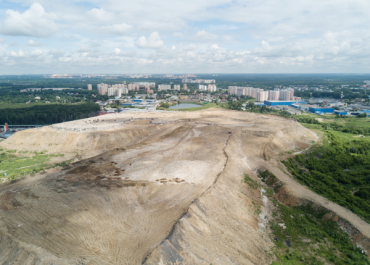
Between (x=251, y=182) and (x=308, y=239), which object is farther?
(x=251, y=182)

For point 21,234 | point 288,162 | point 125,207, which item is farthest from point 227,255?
point 288,162

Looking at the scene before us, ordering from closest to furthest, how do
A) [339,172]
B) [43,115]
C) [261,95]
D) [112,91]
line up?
[339,172]
[43,115]
[261,95]
[112,91]

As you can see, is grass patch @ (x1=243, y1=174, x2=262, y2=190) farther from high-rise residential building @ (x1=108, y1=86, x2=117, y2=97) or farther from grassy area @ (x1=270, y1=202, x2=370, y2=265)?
high-rise residential building @ (x1=108, y1=86, x2=117, y2=97)

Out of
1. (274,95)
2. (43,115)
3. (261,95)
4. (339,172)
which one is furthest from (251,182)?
(274,95)

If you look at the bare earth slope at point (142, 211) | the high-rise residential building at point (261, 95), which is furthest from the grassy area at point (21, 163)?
the high-rise residential building at point (261, 95)

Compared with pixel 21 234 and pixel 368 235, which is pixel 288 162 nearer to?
pixel 368 235

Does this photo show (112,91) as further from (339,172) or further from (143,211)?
(143,211)

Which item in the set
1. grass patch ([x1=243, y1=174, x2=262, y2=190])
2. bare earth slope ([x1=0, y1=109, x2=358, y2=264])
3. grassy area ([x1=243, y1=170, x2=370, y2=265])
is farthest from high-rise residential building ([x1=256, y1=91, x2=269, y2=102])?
grassy area ([x1=243, y1=170, x2=370, y2=265])

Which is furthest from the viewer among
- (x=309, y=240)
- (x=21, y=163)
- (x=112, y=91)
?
(x=112, y=91)
